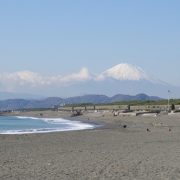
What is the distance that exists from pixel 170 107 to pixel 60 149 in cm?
5801

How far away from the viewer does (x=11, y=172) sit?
12.3 meters

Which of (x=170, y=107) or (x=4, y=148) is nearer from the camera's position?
(x=4, y=148)

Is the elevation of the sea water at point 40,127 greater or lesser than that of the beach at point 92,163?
lesser

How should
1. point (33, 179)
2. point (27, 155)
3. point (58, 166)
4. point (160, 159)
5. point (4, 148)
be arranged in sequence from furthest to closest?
point (4, 148), point (27, 155), point (160, 159), point (58, 166), point (33, 179)

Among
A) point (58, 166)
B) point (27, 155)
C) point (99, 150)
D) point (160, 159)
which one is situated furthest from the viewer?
point (99, 150)

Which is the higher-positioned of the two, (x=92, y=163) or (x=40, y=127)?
(x=92, y=163)

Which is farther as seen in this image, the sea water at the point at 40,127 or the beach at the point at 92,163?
the sea water at the point at 40,127

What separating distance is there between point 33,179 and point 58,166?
7.26 feet

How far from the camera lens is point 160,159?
48.5 ft

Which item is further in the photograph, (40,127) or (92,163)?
(40,127)

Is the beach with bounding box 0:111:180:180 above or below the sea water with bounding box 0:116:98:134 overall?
above

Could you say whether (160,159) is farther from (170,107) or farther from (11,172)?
(170,107)

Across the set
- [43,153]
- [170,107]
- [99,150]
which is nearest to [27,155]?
[43,153]

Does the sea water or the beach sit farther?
the sea water
